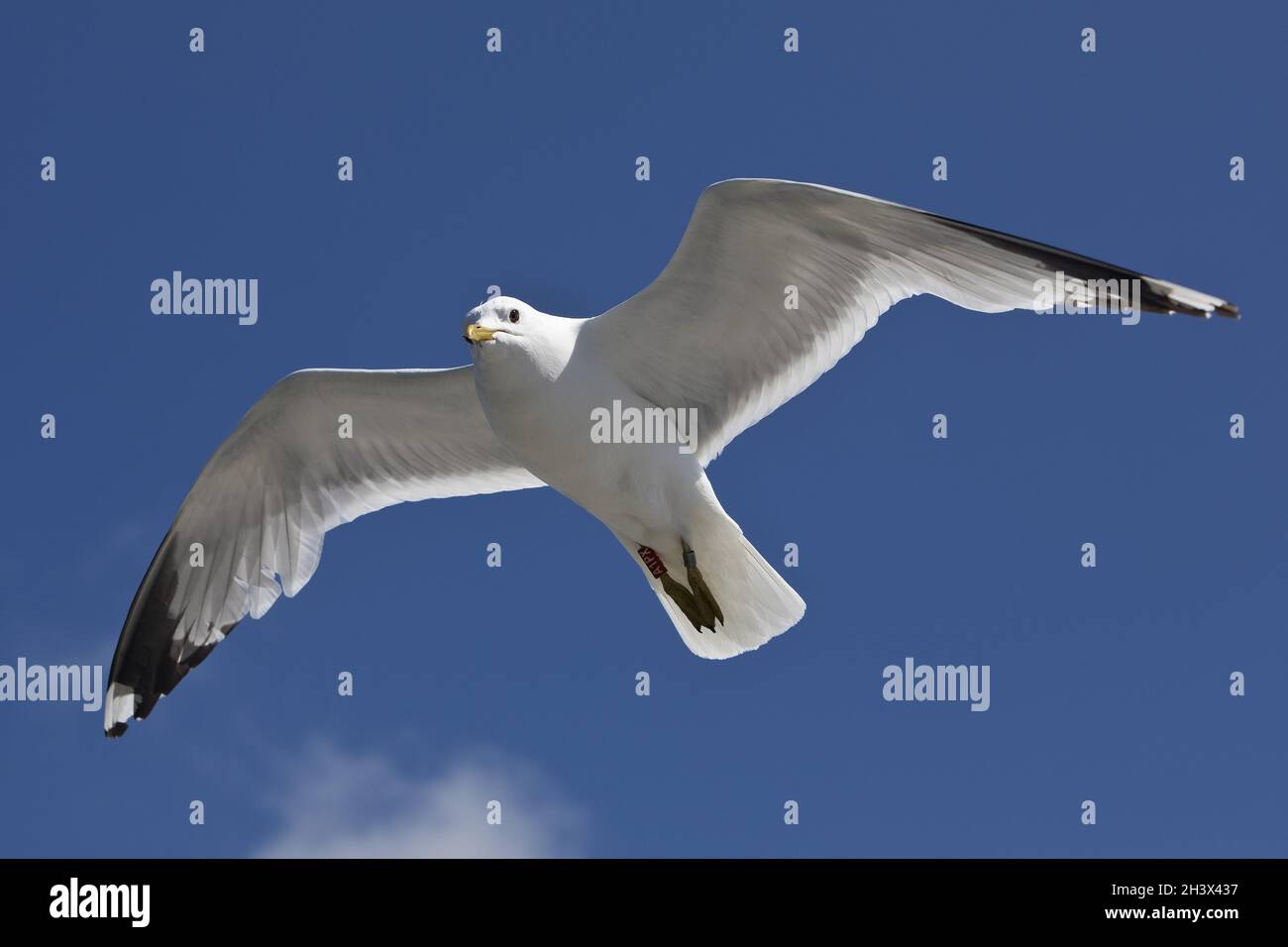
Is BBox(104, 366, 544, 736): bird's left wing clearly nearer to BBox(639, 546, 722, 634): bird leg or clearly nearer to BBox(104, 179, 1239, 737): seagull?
BBox(104, 179, 1239, 737): seagull

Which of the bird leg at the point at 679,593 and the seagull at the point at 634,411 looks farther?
the bird leg at the point at 679,593

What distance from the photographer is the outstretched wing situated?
5.60m

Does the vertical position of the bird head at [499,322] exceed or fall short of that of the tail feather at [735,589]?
it exceeds it

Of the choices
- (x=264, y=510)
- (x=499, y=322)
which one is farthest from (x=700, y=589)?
(x=264, y=510)

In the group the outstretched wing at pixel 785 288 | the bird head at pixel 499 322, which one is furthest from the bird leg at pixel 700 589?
the bird head at pixel 499 322

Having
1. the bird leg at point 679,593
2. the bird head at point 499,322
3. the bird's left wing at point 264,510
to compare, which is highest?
the bird head at point 499,322

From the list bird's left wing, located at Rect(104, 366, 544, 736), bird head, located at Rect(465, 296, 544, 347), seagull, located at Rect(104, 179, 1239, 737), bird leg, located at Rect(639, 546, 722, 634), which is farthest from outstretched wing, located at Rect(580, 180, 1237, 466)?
bird's left wing, located at Rect(104, 366, 544, 736)

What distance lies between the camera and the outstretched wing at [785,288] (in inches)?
220

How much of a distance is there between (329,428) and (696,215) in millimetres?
2046

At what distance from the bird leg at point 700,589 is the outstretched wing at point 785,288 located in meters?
0.39

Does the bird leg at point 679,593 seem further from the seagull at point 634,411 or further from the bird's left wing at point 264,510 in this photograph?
the bird's left wing at point 264,510

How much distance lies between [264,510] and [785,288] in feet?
8.49

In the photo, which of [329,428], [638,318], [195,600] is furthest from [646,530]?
[195,600]

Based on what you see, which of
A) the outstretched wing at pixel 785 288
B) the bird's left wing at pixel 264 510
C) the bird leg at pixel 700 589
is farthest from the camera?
the bird's left wing at pixel 264 510
